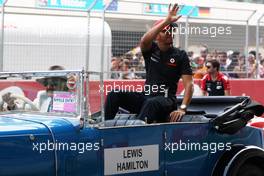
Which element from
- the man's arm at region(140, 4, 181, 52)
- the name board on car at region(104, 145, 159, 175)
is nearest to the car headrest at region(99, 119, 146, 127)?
the name board on car at region(104, 145, 159, 175)

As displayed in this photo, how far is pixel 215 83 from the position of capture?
1086 centimetres

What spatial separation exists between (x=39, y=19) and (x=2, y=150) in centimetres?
807

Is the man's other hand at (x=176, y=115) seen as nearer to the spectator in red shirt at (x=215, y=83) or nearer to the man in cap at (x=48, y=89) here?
the man in cap at (x=48, y=89)

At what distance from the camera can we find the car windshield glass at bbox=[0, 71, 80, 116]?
5.56 metres

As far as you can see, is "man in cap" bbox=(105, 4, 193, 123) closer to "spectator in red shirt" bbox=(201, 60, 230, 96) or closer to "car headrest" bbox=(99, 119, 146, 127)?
"car headrest" bbox=(99, 119, 146, 127)

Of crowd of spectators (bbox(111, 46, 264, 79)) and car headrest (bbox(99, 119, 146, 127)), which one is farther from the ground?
crowd of spectators (bbox(111, 46, 264, 79))

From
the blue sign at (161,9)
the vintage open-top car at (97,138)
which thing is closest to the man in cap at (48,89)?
the vintage open-top car at (97,138)

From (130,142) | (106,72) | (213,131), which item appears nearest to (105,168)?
(130,142)

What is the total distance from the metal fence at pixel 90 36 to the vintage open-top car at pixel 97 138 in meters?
5.84

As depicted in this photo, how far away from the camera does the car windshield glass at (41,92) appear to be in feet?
18.2

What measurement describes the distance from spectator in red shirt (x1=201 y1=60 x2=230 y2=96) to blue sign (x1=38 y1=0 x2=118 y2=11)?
2.89m

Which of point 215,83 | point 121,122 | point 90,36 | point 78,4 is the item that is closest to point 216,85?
point 215,83

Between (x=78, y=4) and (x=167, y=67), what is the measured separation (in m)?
6.66

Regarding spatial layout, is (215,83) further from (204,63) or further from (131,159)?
(131,159)
